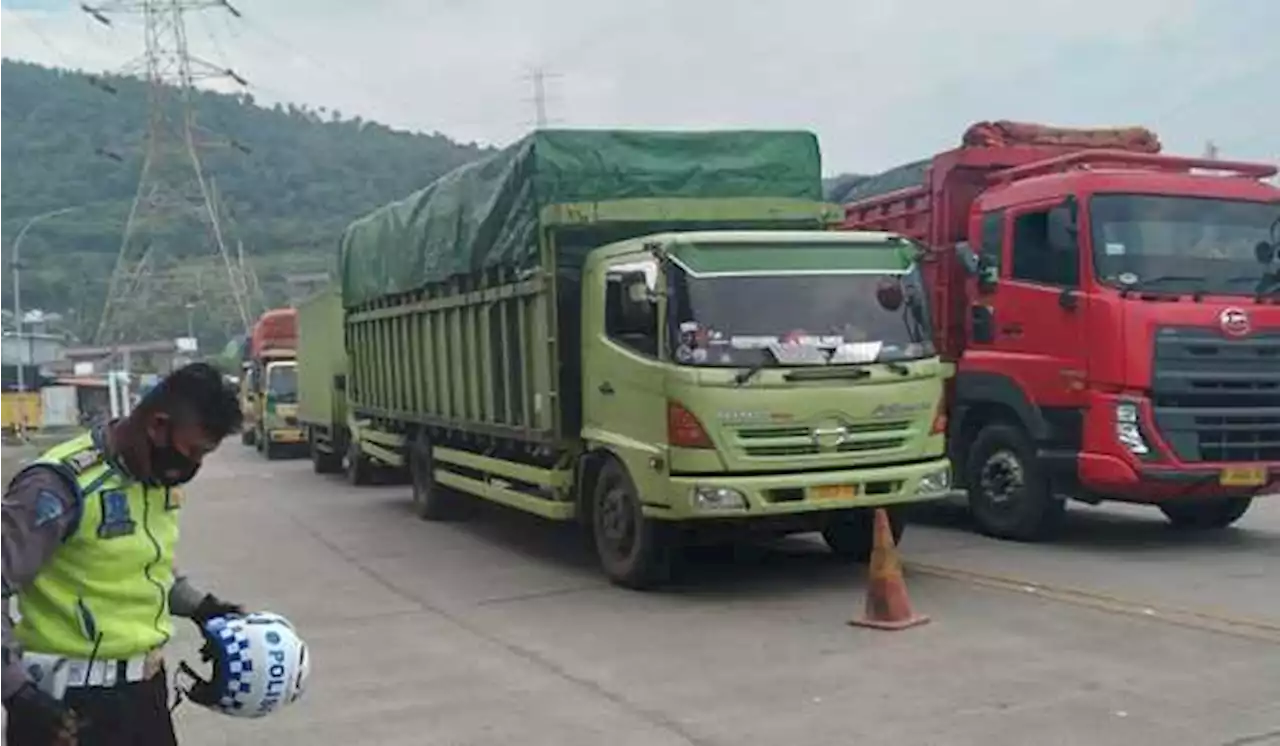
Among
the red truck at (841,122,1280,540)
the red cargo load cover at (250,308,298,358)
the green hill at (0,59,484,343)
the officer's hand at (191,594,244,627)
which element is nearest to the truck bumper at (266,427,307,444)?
the red cargo load cover at (250,308,298,358)

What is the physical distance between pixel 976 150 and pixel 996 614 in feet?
17.3

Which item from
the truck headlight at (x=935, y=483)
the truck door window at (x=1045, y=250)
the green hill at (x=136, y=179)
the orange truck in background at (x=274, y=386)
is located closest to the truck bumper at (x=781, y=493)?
the truck headlight at (x=935, y=483)

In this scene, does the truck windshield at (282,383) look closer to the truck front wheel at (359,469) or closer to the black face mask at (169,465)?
the truck front wheel at (359,469)

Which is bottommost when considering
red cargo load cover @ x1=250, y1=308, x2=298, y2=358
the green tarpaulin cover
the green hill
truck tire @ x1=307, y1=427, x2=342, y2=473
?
truck tire @ x1=307, y1=427, x2=342, y2=473

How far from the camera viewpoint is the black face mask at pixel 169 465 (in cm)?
343

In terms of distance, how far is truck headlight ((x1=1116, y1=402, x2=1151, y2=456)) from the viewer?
10.6 metres

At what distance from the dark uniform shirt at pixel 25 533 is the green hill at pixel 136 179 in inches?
2630

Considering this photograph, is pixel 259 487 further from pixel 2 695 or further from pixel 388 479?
pixel 2 695

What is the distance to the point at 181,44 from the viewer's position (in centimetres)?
5912

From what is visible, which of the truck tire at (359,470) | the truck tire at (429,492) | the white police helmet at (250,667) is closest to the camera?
the white police helmet at (250,667)

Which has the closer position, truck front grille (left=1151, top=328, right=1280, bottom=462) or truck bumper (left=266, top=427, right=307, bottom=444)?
truck front grille (left=1151, top=328, right=1280, bottom=462)

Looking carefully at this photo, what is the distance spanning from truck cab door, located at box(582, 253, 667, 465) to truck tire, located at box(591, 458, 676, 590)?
27cm

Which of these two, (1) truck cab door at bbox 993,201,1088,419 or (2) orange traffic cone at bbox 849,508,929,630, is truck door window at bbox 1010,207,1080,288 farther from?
(2) orange traffic cone at bbox 849,508,929,630

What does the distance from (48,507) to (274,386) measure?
28699mm
